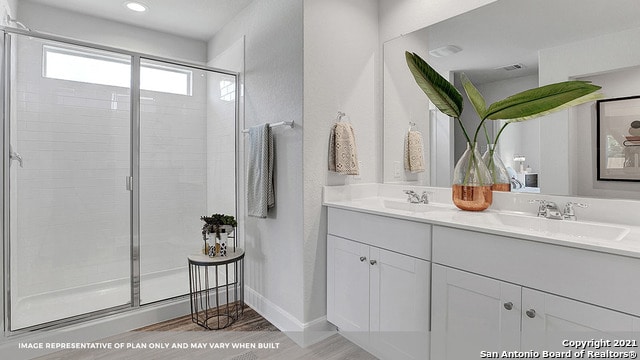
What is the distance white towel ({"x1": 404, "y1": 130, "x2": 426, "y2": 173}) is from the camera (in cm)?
219

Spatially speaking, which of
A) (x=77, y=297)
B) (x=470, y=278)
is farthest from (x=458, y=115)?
(x=77, y=297)

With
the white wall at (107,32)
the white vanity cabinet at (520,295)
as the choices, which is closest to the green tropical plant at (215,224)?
the white vanity cabinet at (520,295)

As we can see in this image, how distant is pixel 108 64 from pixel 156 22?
0.90m

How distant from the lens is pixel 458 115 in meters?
1.82

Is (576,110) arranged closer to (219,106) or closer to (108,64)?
(219,106)

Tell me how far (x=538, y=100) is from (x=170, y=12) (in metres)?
2.80

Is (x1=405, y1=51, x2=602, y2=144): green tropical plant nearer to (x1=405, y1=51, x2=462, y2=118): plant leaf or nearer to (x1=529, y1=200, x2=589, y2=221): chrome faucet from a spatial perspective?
(x1=405, y1=51, x2=462, y2=118): plant leaf

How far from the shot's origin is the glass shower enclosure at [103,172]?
2012 millimetres

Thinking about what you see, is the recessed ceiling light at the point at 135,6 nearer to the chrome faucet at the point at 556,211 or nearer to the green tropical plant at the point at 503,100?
the green tropical plant at the point at 503,100

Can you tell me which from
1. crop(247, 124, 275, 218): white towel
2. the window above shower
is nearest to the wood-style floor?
crop(247, 124, 275, 218): white towel

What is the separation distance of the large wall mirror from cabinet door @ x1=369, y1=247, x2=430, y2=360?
0.69 metres

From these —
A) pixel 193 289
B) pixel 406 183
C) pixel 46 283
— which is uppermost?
pixel 406 183

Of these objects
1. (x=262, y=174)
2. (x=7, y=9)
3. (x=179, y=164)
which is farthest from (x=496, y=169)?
(x=7, y=9)

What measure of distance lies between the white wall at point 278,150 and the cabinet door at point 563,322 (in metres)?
1.22
